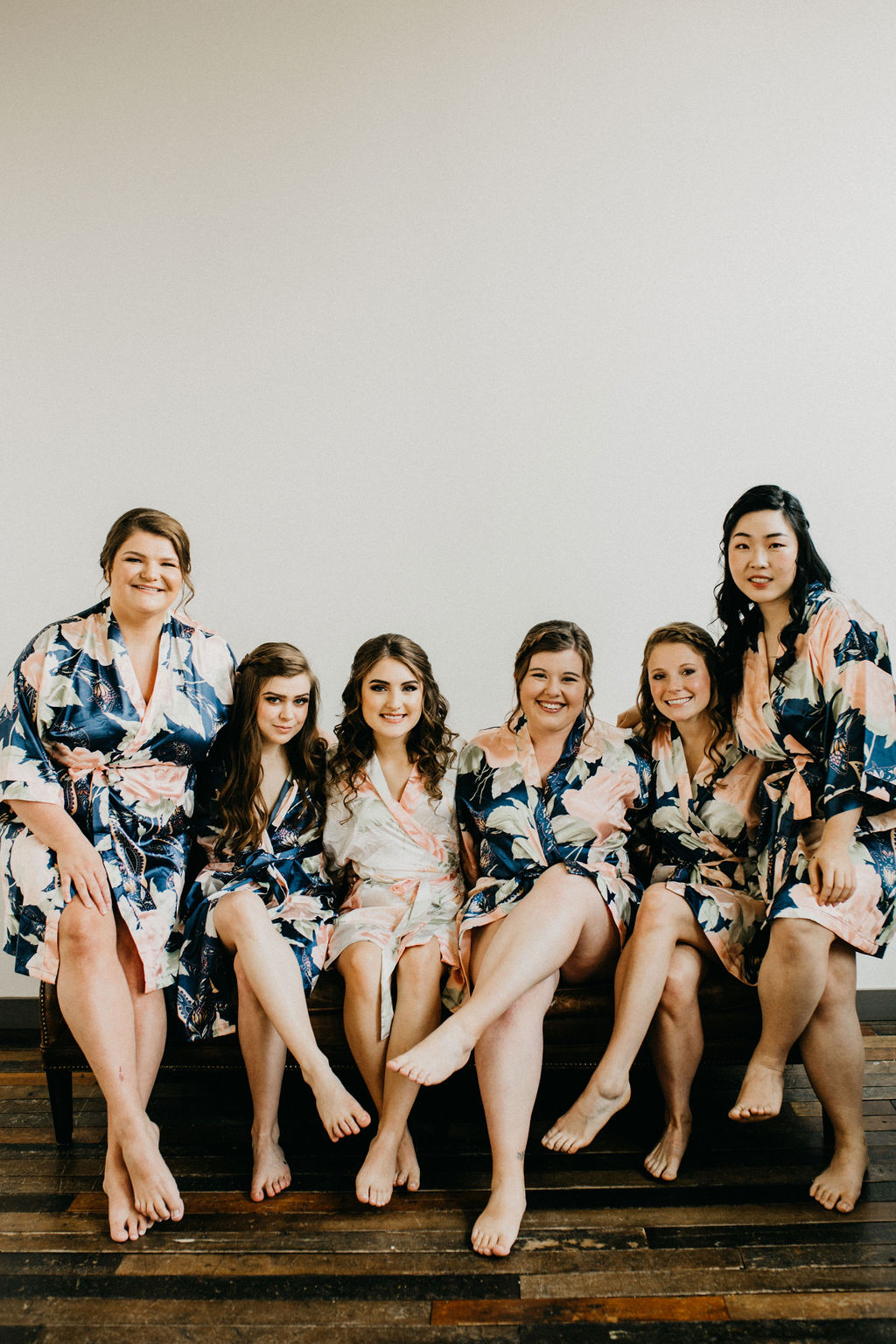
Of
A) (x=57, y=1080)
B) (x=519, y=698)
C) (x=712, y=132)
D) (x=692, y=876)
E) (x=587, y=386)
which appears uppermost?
(x=712, y=132)

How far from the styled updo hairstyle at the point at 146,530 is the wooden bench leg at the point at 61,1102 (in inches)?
40.7

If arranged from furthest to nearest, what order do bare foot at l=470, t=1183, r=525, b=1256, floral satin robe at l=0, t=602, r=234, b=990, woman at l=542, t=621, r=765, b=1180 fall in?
floral satin robe at l=0, t=602, r=234, b=990 < woman at l=542, t=621, r=765, b=1180 < bare foot at l=470, t=1183, r=525, b=1256

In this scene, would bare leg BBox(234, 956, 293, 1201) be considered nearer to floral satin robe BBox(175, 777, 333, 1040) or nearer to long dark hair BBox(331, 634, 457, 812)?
floral satin robe BBox(175, 777, 333, 1040)

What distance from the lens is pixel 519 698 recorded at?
79.6 inches

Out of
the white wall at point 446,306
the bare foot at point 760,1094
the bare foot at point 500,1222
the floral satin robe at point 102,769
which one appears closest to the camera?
the bare foot at point 500,1222

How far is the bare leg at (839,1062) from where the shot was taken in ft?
5.36

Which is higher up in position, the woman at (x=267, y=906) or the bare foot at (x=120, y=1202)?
the woman at (x=267, y=906)

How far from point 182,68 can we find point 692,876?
8.24ft

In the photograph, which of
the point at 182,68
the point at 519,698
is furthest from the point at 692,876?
the point at 182,68

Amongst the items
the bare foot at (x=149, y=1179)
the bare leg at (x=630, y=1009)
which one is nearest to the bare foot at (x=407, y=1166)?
the bare leg at (x=630, y=1009)

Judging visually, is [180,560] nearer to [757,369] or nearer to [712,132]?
[757,369]

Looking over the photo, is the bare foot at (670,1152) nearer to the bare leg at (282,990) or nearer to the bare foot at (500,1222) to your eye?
the bare foot at (500,1222)

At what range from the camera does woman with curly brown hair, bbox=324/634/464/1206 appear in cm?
171

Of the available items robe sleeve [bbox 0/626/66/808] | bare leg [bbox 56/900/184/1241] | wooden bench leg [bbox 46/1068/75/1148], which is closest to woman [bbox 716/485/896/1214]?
bare leg [bbox 56/900/184/1241]
